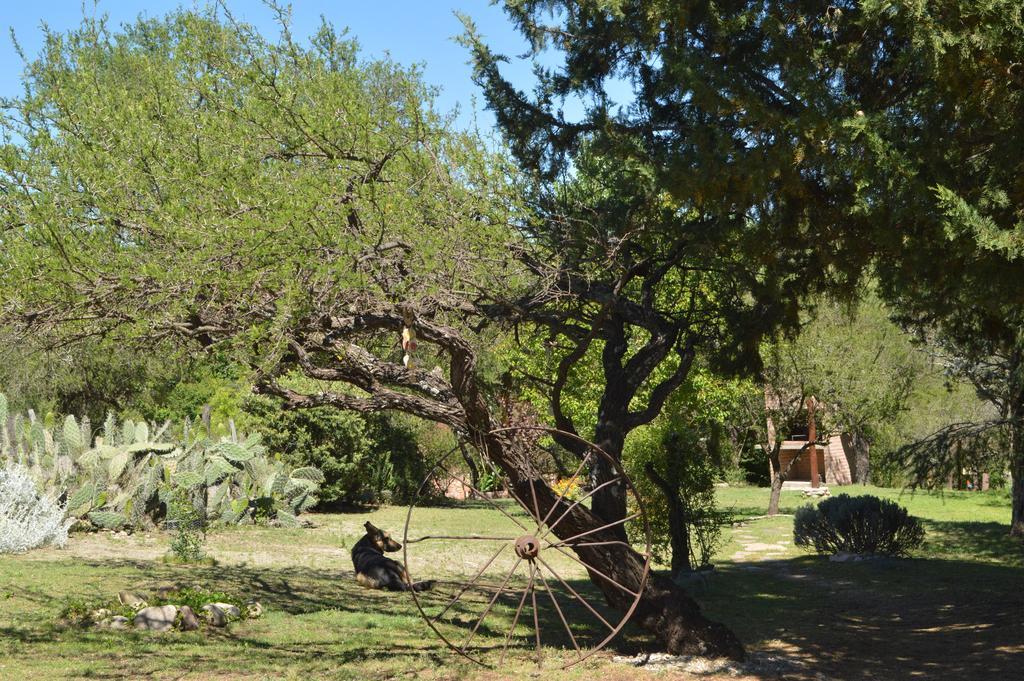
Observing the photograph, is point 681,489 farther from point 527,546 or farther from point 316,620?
point 527,546

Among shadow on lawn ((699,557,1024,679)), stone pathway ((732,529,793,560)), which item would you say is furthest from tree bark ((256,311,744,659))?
stone pathway ((732,529,793,560))

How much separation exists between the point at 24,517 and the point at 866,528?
39.6 feet

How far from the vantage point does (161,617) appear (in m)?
8.20

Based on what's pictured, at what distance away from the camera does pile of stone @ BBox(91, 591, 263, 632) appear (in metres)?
8.16

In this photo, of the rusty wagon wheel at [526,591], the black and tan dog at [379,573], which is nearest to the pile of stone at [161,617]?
the rusty wagon wheel at [526,591]

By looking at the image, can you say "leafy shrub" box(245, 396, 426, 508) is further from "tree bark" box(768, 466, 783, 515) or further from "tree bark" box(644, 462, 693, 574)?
"tree bark" box(644, 462, 693, 574)

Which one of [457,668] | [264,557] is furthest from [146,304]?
[264,557]

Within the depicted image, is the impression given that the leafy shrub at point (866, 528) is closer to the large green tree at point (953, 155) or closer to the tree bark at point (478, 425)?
the tree bark at point (478, 425)

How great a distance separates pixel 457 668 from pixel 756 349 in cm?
435

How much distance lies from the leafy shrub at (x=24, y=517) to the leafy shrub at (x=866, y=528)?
11164mm

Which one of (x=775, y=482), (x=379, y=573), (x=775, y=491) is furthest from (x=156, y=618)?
(x=775, y=491)

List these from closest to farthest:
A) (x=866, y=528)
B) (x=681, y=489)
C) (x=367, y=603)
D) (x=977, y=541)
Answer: (x=367, y=603) → (x=681, y=489) → (x=866, y=528) → (x=977, y=541)

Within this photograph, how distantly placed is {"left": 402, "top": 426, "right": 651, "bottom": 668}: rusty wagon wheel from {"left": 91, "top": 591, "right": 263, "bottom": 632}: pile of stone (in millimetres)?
1832

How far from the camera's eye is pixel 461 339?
7.38 m
